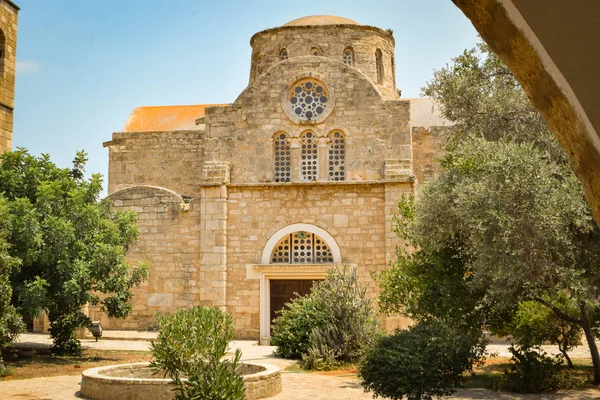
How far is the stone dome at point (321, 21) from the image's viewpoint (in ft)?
82.3

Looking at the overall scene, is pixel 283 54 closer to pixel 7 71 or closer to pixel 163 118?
pixel 163 118

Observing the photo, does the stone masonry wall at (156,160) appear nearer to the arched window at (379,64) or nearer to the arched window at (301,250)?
the arched window at (301,250)

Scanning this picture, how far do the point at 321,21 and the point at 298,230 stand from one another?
8.99 metres

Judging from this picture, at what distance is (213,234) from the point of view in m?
20.4

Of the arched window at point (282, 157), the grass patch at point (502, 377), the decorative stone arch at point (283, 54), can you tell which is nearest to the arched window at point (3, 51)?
the arched window at point (282, 157)

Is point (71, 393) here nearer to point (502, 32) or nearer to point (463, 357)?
point (463, 357)

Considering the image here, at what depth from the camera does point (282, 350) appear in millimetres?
16422

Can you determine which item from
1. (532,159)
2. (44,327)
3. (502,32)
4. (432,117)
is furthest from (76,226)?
(432,117)

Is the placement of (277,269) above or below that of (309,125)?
below

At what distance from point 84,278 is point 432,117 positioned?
16.8 meters

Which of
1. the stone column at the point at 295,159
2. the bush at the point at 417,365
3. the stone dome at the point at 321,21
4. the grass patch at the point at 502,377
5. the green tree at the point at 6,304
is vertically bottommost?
the grass patch at the point at 502,377

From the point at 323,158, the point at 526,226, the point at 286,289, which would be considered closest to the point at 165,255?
the point at 286,289

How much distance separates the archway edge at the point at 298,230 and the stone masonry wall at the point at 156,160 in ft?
17.8

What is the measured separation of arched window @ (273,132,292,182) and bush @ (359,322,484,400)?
37.7ft
